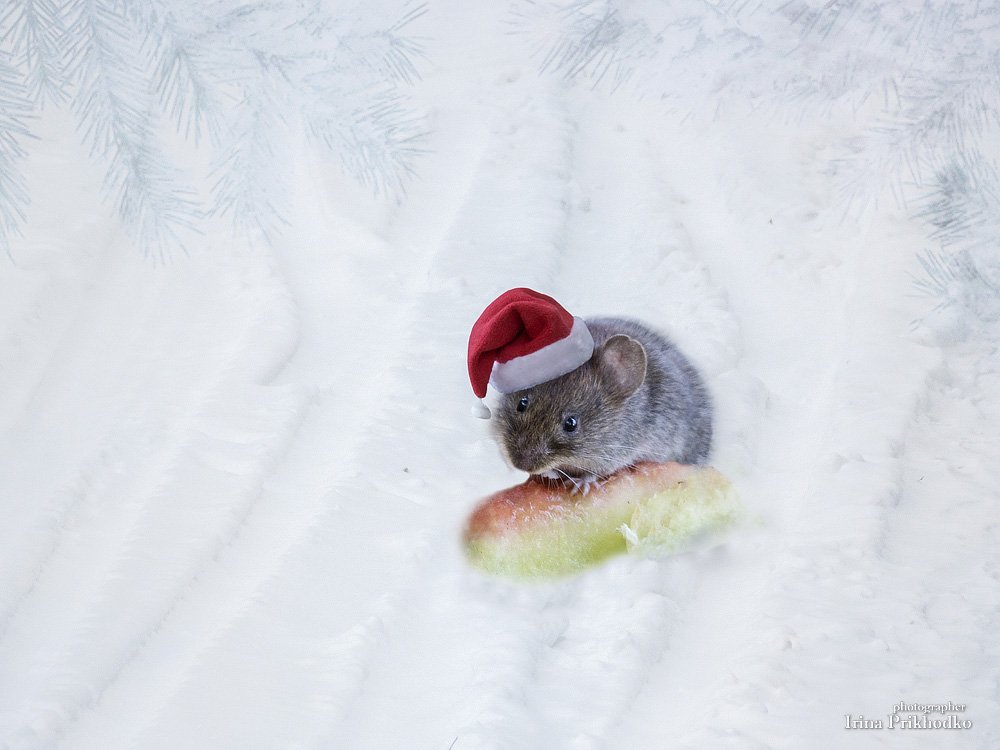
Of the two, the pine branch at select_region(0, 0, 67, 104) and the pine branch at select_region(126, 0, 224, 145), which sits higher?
the pine branch at select_region(0, 0, 67, 104)

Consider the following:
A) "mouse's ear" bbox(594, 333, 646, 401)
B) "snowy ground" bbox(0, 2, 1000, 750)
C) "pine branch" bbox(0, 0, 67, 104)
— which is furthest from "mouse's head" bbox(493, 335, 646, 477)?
"pine branch" bbox(0, 0, 67, 104)

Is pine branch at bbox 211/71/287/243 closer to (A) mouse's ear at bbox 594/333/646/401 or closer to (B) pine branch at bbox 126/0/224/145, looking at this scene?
(B) pine branch at bbox 126/0/224/145

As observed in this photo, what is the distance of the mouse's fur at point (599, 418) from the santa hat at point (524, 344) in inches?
0.9

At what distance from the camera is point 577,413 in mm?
1075

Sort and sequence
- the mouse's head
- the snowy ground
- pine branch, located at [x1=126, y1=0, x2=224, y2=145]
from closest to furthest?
1. the snowy ground
2. the mouse's head
3. pine branch, located at [x1=126, y1=0, x2=224, y2=145]

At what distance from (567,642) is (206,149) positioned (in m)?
1.12

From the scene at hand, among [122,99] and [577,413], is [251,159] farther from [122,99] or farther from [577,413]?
[577,413]

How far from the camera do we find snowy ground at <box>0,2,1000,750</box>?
3.14ft

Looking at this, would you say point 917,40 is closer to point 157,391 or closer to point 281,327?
point 281,327

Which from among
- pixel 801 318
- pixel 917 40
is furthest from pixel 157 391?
pixel 917 40

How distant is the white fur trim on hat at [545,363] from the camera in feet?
3.44

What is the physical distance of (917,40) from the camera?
121 centimetres

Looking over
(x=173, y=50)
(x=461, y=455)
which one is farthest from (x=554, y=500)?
(x=173, y=50)

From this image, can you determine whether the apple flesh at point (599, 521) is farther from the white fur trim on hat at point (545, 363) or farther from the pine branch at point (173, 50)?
the pine branch at point (173, 50)
